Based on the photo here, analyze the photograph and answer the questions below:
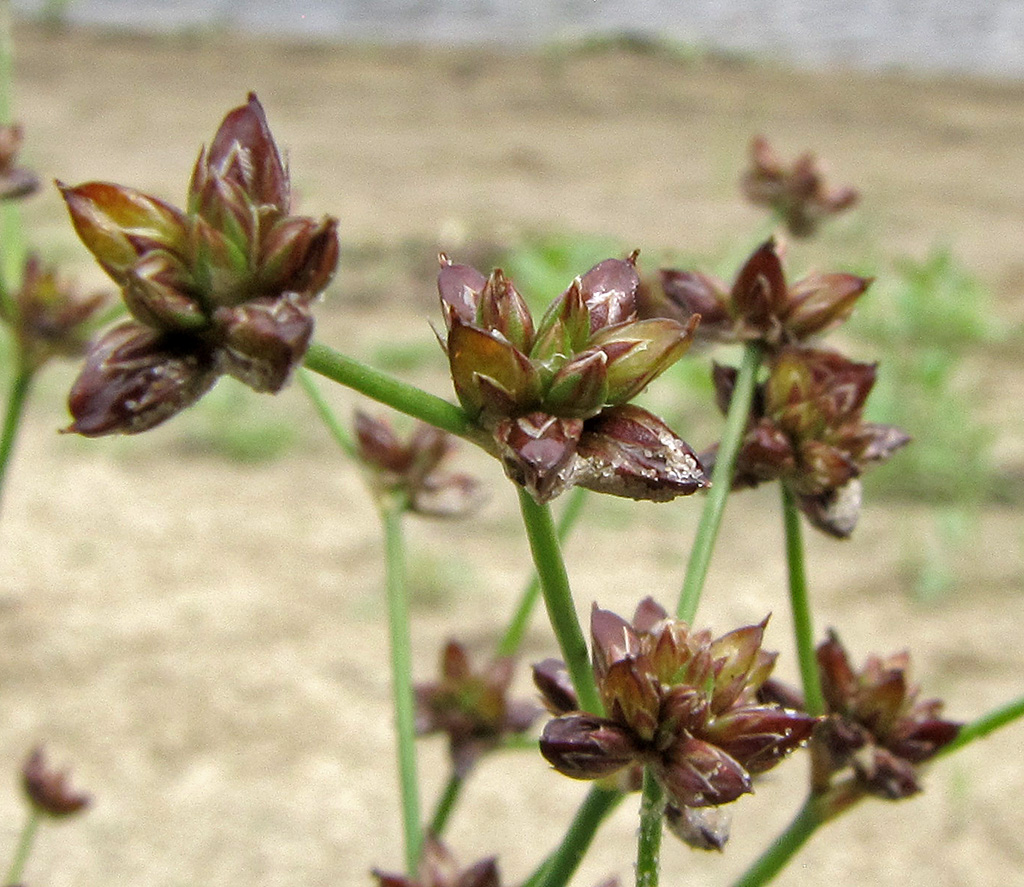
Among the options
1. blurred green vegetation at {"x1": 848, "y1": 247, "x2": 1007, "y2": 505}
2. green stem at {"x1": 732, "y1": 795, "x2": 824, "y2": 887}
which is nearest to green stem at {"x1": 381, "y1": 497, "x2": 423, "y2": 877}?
green stem at {"x1": 732, "y1": 795, "x2": 824, "y2": 887}

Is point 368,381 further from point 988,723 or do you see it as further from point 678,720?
point 988,723

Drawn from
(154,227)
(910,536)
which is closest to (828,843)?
(910,536)

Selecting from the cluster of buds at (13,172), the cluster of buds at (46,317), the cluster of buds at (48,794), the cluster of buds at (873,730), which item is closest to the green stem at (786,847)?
the cluster of buds at (873,730)

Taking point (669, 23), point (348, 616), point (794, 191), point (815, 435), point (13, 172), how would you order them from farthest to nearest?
point (669, 23) < point (348, 616) < point (794, 191) < point (13, 172) < point (815, 435)

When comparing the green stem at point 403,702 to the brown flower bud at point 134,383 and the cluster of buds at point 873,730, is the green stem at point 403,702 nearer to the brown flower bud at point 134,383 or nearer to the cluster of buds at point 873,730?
the cluster of buds at point 873,730

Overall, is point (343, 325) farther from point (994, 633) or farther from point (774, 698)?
point (774, 698)

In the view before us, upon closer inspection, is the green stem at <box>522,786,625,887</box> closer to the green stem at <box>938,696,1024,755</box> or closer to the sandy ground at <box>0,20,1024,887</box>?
the green stem at <box>938,696,1024,755</box>

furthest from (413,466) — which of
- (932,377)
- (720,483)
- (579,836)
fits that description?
(932,377)
